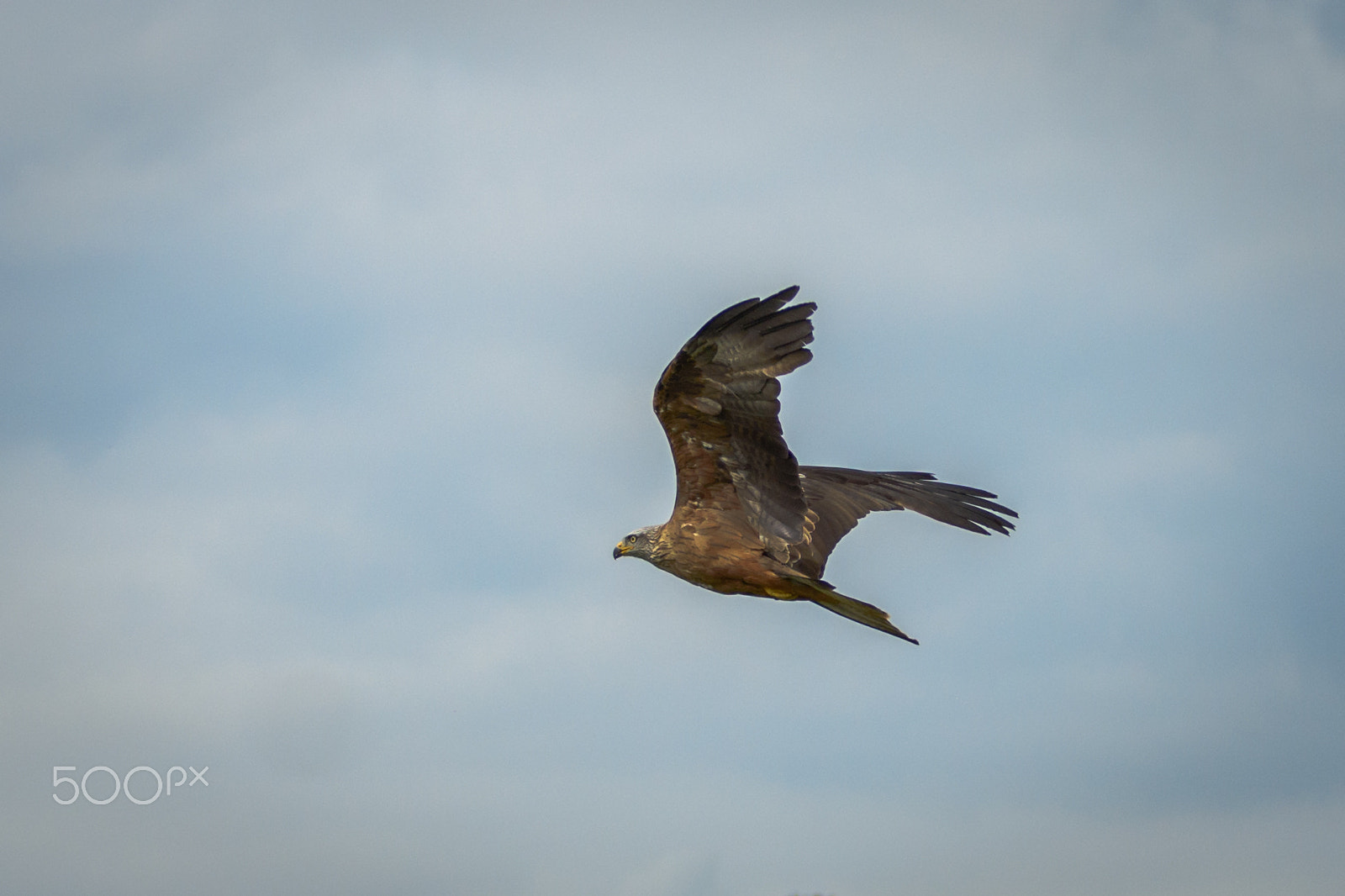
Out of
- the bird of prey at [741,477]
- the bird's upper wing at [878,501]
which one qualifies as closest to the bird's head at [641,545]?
the bird of prey at [741,477]

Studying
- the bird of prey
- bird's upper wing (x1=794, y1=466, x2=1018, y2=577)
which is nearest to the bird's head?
the bird of prey

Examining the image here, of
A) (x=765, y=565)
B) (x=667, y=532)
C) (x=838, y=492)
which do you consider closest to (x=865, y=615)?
(x=765, y=565)

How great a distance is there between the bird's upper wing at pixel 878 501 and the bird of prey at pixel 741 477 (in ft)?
0.13

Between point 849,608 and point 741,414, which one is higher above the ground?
point 741,414

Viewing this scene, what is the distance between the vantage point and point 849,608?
1196 centimetres

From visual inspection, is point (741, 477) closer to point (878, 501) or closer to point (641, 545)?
point (641, 545)

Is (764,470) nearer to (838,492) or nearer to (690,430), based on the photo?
(690,430)

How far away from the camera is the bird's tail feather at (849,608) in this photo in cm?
1172

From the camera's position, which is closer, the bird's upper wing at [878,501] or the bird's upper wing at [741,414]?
the bird's upper wing at [741,414]

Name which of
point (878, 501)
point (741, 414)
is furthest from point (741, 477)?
point (878, 501)

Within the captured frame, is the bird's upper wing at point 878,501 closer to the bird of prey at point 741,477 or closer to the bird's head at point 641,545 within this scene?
the bird of prey at point 741,477

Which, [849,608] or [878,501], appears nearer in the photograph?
[849,608]

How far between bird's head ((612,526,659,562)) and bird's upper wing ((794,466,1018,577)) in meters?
1.44

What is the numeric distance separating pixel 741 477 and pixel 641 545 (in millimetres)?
1160
